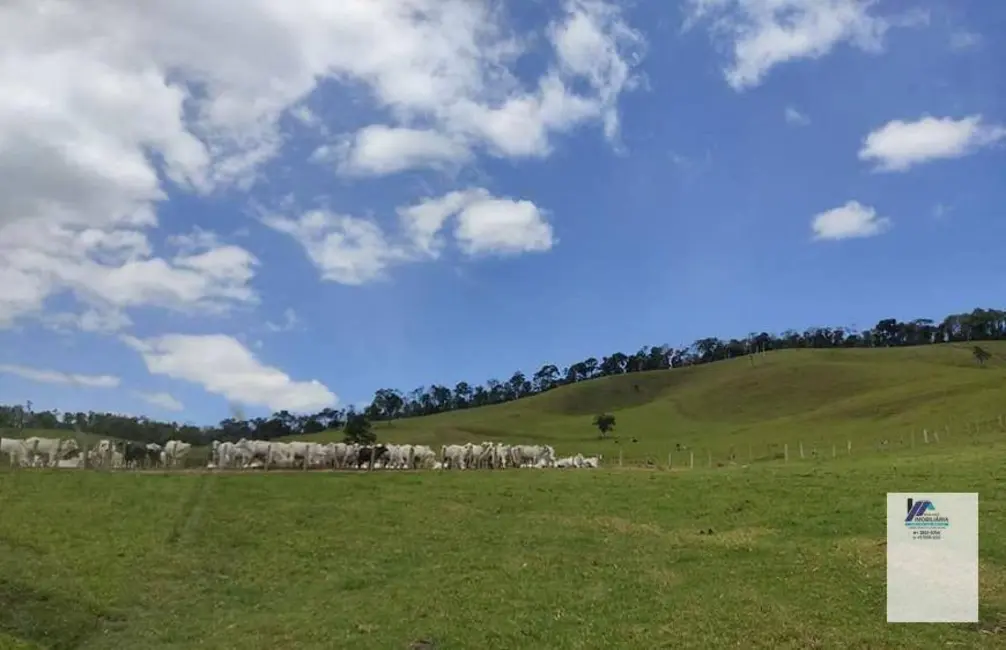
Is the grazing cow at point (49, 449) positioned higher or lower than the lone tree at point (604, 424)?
lower

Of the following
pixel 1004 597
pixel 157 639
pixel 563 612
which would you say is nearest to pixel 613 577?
pixel 563 612

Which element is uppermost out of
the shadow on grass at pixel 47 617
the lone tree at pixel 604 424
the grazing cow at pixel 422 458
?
the lone tree at pixel 604 424

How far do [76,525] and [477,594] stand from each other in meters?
13.3

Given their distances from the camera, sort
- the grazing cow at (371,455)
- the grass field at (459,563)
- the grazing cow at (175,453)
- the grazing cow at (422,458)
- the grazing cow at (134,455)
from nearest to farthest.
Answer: the grass field at (459,563)
the grazing cow at (134,455)
the grazing cow at (175,453)
the grazing cow at (371,455)
the grazing cow at (422,458)

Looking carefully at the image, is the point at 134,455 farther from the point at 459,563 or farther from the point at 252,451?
the point at 459,563

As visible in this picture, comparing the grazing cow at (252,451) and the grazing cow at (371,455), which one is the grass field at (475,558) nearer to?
the grazing cow at (252,451)

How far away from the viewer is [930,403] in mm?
84625

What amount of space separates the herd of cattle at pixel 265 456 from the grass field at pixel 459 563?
5.16m

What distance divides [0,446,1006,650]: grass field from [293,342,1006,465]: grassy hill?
3391cm

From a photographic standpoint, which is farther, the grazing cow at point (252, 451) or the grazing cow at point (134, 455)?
the grazing cow at point (252, 451)

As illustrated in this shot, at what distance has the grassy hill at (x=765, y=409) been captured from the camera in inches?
2940

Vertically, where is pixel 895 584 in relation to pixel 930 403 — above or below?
below

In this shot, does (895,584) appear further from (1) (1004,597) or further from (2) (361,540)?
(2) (361,540)

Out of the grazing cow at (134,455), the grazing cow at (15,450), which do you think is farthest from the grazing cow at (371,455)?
the grazing cow at (15,450)
